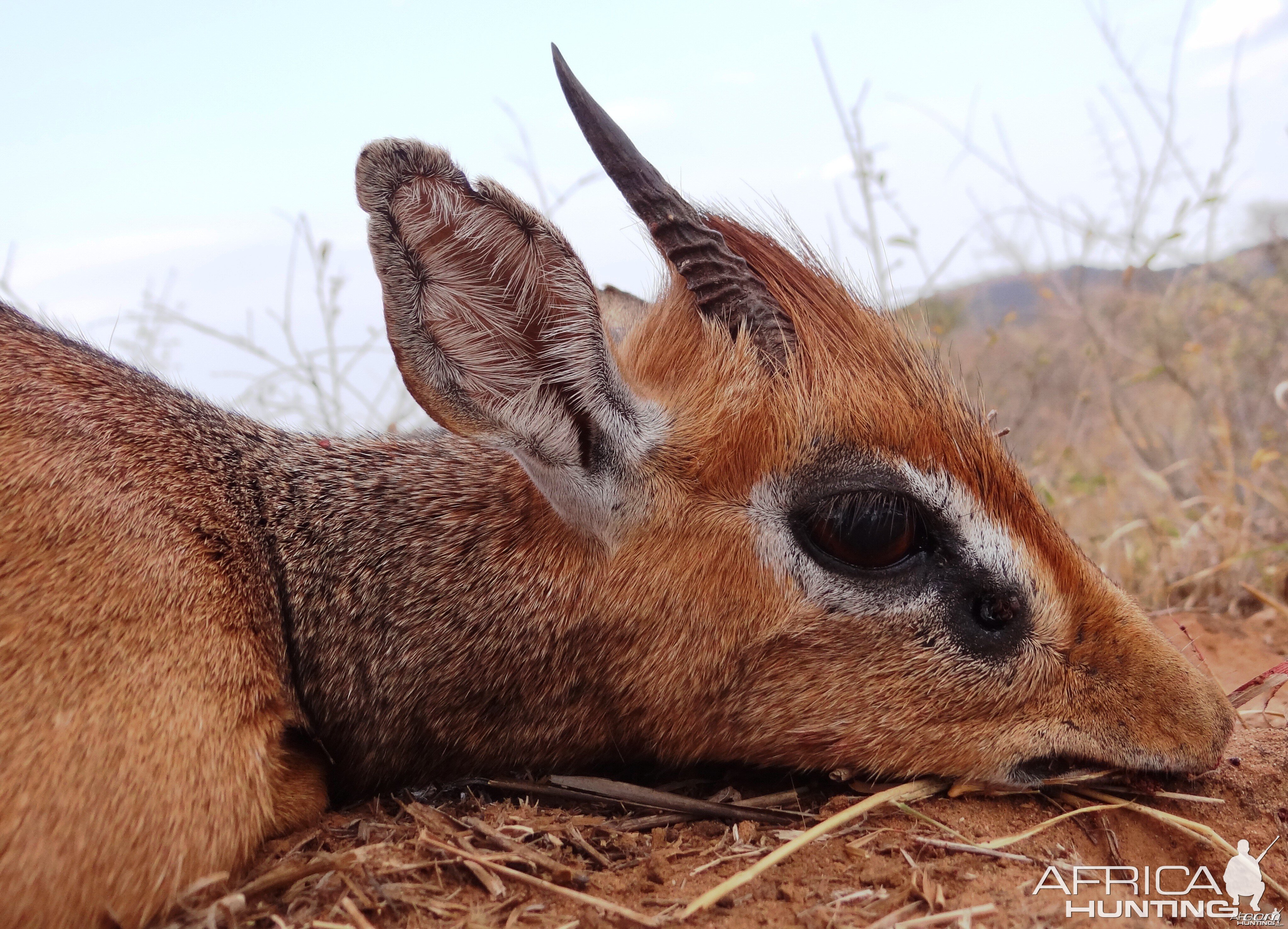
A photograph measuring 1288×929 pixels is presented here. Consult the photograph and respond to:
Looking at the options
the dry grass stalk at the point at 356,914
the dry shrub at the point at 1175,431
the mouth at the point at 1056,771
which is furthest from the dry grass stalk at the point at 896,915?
the dry shrub at the point at 1175,431

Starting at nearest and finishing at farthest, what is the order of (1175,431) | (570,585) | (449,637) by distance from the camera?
(570,585)
(449,637)
(1175,431)

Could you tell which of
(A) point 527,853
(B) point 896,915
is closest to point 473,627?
(A) point 527,853

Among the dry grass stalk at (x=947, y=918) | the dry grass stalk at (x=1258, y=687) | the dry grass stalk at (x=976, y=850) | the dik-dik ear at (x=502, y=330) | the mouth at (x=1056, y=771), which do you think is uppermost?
the dik-dik ear at (x=502, y=330)

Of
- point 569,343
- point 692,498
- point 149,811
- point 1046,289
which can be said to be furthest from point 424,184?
point 1046,289

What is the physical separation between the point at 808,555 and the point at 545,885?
118 centimetres

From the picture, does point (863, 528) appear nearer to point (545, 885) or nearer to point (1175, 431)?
point (545, 885)

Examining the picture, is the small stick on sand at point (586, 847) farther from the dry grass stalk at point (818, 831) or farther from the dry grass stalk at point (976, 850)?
the dry grass stalk at point (976, 850)

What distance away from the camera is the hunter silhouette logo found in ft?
9.07

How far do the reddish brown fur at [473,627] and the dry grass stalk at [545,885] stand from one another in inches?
21.9

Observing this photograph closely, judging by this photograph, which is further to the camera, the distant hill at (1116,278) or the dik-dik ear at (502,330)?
the distant hill at (1116,278)

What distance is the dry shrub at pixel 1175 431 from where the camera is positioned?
5832 mm

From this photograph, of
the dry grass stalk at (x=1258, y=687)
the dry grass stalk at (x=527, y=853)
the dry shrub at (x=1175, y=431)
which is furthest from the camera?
the dry shrub at (x=1175, y=431)
